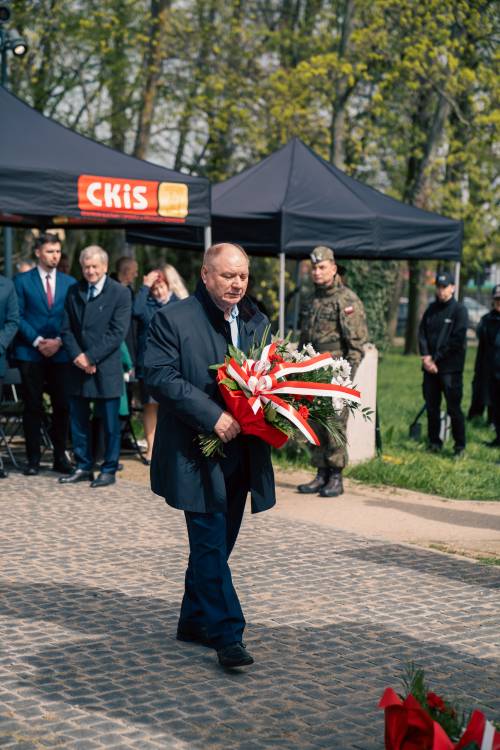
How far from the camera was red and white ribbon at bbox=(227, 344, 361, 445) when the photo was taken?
16.1 ft

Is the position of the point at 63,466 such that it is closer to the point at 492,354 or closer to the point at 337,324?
the point at 337,324

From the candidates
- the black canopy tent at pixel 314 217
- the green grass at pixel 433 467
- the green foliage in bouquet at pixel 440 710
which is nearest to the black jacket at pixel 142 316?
the black canopy tent at pixel 314 217

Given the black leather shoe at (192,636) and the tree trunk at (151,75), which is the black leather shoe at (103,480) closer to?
the black leather shoe at (192,636)

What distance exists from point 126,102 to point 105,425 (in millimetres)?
18409

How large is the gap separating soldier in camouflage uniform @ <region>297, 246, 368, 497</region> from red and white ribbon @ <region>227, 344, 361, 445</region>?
4.45 m

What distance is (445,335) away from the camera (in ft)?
40.7

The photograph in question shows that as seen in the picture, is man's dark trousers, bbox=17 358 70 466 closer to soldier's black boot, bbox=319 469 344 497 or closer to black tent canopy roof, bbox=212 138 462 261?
soldier's black boot, bbox=319 469 344 497

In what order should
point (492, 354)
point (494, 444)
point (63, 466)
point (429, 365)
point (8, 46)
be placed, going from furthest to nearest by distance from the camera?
point (8, 46)
point (492, 354)
point (494, 444)
point (429, 365)
point (63, 466)

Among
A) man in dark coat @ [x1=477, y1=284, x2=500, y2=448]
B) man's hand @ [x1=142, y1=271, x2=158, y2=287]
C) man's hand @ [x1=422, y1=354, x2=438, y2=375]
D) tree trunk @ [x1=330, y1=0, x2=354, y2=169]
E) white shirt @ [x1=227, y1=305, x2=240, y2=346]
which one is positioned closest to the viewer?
white shirt @ [x1=227, y1=305, x2=240, y2=346]

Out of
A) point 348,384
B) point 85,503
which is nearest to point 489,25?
point 85,503

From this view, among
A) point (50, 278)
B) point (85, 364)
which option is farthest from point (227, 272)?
point (50, 278)

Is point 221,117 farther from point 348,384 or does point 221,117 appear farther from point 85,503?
point 348,384

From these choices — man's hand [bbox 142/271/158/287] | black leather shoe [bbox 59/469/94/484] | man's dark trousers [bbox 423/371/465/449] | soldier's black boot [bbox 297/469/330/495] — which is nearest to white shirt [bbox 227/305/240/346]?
soldier's black boot [bbox 297/469/330/495]

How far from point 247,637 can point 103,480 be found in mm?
4606
